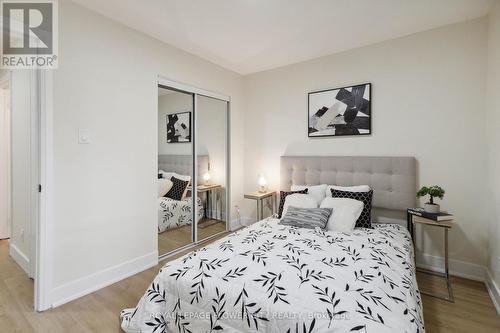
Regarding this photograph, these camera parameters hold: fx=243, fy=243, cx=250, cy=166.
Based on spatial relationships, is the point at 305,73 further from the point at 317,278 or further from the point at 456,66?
the point at 317,278

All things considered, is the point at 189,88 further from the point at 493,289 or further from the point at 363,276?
the point at 493,289

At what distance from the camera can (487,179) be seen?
7.69ft

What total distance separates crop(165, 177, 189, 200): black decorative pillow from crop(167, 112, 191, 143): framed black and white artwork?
1.69 ft

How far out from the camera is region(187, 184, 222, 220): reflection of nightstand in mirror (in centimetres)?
354

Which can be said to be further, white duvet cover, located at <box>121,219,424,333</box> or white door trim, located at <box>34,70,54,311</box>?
white door trim, located at <box>34,70,54,311</box>

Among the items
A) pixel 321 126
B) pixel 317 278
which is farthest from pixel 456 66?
pixel 317 278

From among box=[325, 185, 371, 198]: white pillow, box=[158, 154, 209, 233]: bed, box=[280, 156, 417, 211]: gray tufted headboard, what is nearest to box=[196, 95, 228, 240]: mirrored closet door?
box=[158, 154, 209, 233]: bed

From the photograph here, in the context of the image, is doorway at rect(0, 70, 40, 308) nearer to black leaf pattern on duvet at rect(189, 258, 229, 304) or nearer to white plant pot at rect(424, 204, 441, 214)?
black leaf pattern on duvet at rect(189, 258, 229, 304)

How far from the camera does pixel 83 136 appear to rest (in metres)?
2.19

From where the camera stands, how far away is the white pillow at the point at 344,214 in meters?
2.39

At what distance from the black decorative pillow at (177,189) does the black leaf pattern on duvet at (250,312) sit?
1.97 meters

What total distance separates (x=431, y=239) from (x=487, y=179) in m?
0.80

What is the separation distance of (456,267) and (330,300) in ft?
7.16

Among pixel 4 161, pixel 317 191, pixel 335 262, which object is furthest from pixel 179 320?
pixel 4 161
